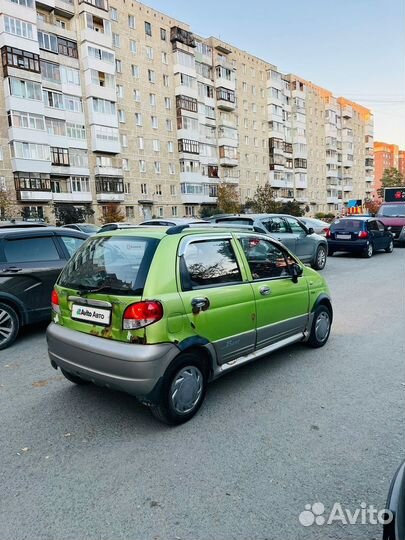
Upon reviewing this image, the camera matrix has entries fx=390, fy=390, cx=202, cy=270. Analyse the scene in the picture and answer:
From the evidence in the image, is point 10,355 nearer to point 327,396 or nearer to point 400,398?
point 327,396

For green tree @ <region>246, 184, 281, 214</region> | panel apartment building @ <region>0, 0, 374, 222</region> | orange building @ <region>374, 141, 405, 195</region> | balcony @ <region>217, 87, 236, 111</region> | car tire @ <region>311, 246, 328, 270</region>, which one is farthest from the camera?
orange building @ <region>374, 141, 405, 195</region>

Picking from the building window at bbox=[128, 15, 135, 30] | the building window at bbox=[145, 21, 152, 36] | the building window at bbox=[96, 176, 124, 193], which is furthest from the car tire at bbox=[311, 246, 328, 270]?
the building window at bbox=[145, 21, 152, 36]

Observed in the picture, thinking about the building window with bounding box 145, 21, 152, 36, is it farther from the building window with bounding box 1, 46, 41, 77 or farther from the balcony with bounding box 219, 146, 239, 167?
the balcony with bounding box 219, 146, 239, 167

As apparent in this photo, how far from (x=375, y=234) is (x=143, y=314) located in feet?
48.2

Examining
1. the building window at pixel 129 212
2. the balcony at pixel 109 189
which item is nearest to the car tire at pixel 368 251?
the balcony at pixel 109 189

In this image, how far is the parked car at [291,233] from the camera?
35.7 feet

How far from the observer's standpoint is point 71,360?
11.8 ft

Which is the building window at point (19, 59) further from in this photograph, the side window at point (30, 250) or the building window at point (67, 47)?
the side window at point (30, 250)

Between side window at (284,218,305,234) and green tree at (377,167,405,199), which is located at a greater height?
green tree at (377,167,405,199)

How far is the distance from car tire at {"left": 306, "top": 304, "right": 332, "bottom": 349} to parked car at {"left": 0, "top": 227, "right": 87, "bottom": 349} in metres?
4.05

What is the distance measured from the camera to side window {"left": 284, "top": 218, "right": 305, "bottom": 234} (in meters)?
11.8

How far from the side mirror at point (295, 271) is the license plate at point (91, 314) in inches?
95.2

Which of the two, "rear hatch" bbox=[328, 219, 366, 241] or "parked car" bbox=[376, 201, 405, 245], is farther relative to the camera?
"parked car" bbox=[376, 201, 405, 245]

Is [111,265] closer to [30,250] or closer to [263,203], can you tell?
[30,250]
